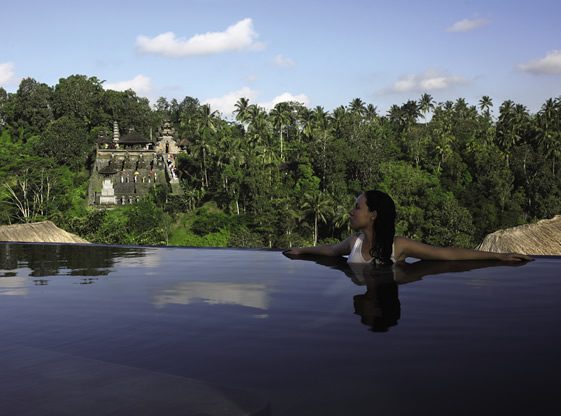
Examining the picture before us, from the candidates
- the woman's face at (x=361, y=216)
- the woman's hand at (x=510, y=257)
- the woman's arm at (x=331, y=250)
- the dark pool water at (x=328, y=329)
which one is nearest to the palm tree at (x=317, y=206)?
the woman's arm at (x=331, y=250)

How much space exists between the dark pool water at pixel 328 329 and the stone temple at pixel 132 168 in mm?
57953

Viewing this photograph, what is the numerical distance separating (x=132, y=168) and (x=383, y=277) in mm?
62349

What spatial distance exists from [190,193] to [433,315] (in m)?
58.7

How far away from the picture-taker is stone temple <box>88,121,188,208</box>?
203ft

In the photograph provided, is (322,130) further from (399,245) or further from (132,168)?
(399,245)

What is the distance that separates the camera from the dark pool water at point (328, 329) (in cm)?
201

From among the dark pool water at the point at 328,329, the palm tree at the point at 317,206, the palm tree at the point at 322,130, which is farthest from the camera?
the palm tree at the point at 322,130

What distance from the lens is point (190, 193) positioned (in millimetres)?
60969

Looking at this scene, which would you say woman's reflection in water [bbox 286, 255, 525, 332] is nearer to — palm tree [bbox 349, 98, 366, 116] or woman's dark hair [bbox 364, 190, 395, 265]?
woman's dark hair [bbox 364, 190, 395, 265]

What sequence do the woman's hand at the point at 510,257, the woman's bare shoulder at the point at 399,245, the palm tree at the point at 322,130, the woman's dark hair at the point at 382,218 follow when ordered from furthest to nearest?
1. the palm tree at the point at 322,130
2. the woman's hand at the point at 510,257
3. the woman's bare shoulder at the point at 399,245
4. the woman's dark hair at the point at 382,218

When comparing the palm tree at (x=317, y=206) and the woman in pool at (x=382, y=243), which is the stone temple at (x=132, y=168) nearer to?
the palm tree at (x=317, y=206)

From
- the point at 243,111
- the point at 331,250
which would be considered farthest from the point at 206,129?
the point at 331,250

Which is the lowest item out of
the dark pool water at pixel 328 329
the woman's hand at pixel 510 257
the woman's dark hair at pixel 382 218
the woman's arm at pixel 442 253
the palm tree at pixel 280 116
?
the dark pool water at pixel 328 329

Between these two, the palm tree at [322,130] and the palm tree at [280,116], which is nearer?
the palm tree at [322,130]
